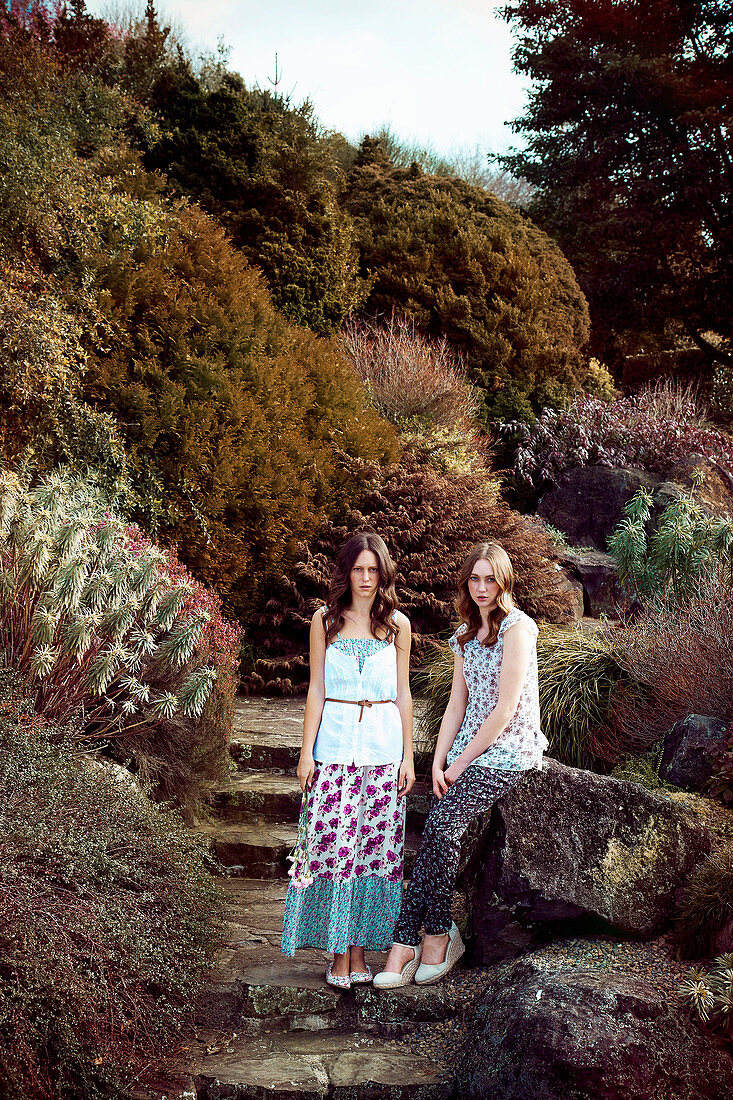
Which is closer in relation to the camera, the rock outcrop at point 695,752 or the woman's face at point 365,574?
the woman's face at point 365,574

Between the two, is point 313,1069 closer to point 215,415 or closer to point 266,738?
point 266,738

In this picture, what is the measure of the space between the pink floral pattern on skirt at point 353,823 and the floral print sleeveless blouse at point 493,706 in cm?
31

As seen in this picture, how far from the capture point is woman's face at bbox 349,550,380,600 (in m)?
3.31

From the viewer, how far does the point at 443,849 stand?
318 centimetres

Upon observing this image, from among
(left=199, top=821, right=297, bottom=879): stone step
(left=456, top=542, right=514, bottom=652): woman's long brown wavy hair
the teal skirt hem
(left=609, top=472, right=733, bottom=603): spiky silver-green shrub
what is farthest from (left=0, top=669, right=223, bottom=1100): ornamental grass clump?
(left=609, top=472, right=733, bottom=603): spiky silver-green shrub

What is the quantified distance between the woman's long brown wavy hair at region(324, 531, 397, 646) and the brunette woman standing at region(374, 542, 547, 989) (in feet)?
1.02

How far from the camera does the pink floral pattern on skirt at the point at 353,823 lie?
324 cm

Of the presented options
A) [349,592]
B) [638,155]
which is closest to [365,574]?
[349,592]

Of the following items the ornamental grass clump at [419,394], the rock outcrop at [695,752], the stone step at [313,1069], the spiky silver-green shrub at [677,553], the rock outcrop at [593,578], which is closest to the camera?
the stone step at [313,1069]

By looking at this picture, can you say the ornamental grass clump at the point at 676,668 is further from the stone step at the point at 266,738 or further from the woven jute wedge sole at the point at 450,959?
the stone step at the point at 266,738

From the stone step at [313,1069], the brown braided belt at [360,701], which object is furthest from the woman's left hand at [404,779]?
the stone step at [313,1069]

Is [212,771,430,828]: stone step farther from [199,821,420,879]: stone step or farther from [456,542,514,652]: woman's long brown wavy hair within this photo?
[456,542,514,652]: woman's long brown wavy hair

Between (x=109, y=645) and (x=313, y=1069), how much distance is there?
2.12m

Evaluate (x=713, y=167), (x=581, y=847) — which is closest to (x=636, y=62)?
(x=713, y=167)
